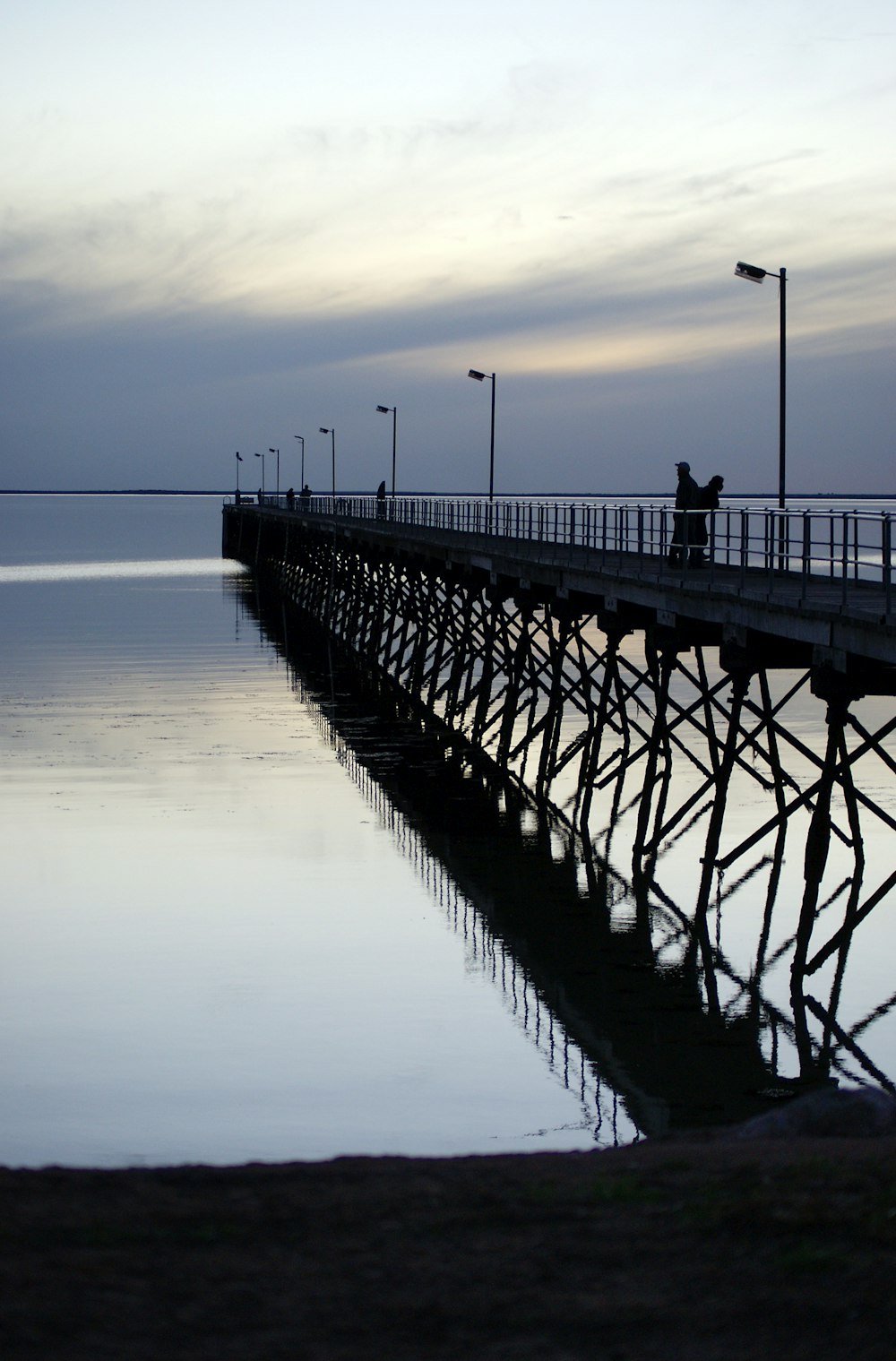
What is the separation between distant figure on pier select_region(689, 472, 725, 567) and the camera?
1981 cm

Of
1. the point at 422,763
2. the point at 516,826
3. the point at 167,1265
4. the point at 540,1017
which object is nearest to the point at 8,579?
the point at 422,763

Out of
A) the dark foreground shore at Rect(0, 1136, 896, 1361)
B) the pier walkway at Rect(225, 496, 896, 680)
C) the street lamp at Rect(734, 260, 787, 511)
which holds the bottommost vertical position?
the dark foreground shore at Rect(0, 1136, 896, 1361)

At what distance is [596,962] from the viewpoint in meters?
13.1

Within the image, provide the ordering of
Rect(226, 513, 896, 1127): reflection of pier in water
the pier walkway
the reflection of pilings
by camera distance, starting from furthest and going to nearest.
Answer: the pier walkway → Rect(226, 513, 896, 1127): reflection of pier in water → the reflection of pilings

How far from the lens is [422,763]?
77.2 ft

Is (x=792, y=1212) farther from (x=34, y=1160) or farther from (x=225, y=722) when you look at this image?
(x=225, y=722)

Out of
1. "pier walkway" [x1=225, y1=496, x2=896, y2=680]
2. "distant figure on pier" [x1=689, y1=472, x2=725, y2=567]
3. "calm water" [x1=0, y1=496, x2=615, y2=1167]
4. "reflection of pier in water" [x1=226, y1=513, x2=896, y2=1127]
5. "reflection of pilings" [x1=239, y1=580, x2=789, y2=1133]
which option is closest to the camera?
"calm water" [x1=0, y1=496, x2=615, y2=1167]

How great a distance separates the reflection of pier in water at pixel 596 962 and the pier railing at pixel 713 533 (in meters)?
3.10

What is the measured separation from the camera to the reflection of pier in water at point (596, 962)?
10.3 metres

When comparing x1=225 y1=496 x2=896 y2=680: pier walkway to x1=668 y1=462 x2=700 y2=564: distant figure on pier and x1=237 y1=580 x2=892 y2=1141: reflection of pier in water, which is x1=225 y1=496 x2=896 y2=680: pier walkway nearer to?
x1=668 y1=462 x2=700 y2=564: distant figure on pier

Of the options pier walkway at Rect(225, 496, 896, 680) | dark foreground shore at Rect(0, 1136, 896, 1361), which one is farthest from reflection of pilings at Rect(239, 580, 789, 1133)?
dark foreground shore at Rect(0, 1136, 896, 1361)

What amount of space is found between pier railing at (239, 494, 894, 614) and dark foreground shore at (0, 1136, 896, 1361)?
26.5ft

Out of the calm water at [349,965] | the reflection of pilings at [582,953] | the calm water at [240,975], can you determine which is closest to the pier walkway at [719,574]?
the calm water at [349,965]

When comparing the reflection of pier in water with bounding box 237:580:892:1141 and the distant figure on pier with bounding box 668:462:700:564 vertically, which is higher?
the distant figure on pier with bounding box 668:462:700:564
